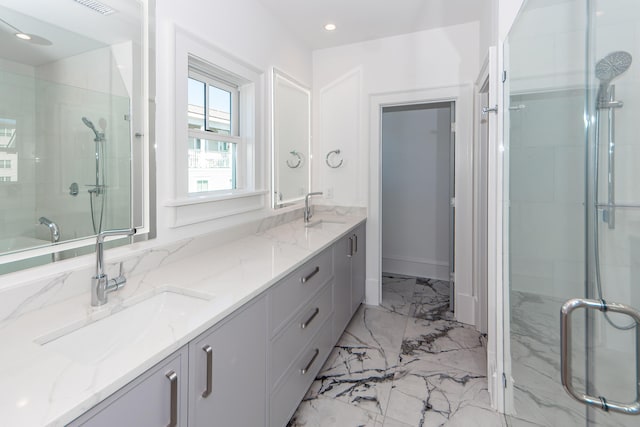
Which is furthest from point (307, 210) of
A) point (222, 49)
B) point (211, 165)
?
point (222, 49)

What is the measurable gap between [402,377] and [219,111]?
2.05m

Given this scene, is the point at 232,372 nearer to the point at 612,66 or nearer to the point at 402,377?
the point at 402,377

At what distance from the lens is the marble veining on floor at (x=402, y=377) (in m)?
1.70

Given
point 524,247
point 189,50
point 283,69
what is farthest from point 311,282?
point 283,69

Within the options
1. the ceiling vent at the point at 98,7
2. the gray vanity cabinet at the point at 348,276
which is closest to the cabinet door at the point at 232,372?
the gray vanity cabinet at the point at 348,276

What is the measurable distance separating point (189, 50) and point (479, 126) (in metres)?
2.16

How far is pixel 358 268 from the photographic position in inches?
111

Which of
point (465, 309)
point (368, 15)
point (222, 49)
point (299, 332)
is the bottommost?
→ point (465, 309)

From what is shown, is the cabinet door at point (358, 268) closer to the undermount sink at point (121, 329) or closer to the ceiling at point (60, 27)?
the undermount sink at point (121, 329)

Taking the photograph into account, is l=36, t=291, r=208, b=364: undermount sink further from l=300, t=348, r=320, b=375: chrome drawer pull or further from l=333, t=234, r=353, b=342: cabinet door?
l=333, t=234, r=353, b=342: cabinet door

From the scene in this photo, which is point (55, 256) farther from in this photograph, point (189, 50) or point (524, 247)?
point (524, 247)

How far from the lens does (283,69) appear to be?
2.69 metres

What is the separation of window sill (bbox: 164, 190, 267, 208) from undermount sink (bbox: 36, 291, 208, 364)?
1.71 ft

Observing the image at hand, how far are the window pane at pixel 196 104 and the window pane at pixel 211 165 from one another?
0.31ft
